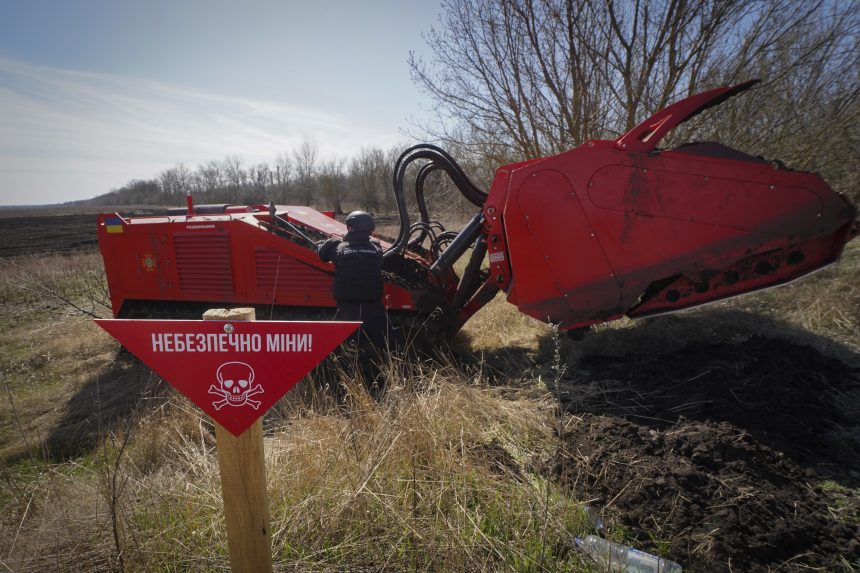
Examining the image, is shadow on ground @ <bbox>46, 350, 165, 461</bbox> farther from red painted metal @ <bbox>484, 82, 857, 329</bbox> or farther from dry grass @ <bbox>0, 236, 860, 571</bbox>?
red painted metal @ <bbox>484, 82, 857, 329</bbox>

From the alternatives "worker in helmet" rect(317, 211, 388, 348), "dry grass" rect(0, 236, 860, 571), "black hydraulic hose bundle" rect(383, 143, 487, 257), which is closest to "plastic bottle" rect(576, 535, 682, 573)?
"dry grass" rect(0, 236, 860, 571)

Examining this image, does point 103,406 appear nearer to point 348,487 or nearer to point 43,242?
point 348,487

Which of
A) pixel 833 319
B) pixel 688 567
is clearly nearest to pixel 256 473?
pixel 688 567

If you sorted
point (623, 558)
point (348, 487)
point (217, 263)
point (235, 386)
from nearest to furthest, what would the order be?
point (235, 386), point (623, 558), point (348, 487), point (217, 263)

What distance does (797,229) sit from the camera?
321 centimetres

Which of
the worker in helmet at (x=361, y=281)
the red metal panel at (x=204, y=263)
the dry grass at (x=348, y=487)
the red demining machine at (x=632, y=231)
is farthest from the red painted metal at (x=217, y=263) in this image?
the dry grass at (x=348, y=487)

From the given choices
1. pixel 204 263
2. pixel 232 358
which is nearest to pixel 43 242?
pixel 204 263

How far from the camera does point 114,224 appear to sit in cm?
555

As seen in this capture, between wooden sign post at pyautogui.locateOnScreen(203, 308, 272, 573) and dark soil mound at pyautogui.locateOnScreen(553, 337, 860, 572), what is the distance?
1555mm

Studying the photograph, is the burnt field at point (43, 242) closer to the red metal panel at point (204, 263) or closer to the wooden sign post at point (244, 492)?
the red metal panel at point (204, 263)

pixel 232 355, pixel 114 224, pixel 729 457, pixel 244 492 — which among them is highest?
pixel 114 224

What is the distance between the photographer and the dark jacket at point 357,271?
168 inches

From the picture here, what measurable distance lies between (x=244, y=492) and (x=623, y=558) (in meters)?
1.62

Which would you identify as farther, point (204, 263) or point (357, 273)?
point (204, 263)
